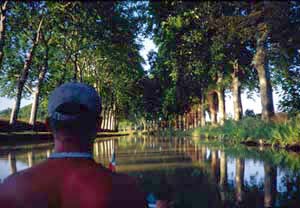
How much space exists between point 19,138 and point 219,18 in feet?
88.6

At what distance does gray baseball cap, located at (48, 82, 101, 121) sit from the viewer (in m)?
1.98

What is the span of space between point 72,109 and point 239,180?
869 cm

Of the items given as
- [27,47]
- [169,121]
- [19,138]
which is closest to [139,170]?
[19,138]

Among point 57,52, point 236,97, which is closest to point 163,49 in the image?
point 236,97

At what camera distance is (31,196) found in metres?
1.77

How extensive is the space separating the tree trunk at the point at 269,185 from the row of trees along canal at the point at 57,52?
6.91 m

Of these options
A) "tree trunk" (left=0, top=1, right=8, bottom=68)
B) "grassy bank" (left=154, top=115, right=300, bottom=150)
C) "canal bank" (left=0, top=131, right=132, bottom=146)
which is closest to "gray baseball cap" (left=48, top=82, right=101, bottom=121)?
"grassy bank" (left=154, top=115, right=300, bottom=150)

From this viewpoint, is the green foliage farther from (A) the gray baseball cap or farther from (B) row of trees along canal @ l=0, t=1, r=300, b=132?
(A) the gray baseball cap

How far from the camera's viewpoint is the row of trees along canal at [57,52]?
25.6 m

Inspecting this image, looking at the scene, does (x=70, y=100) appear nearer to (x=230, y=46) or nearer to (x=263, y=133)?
(x=263, y=133)

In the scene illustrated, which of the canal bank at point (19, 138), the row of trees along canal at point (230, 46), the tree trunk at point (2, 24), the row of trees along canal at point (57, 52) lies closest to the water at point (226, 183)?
the row of trees along canal at point (230, 46)

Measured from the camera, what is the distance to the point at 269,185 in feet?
30.1

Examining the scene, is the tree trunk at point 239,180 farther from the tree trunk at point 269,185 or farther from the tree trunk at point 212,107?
the tree trunk at point 212,107

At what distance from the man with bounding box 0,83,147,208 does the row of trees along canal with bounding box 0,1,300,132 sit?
4.21 meters
